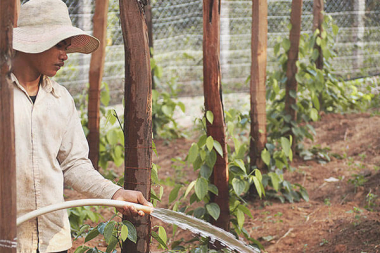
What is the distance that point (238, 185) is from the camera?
11.0ft

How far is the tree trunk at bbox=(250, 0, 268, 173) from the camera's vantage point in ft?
13.3

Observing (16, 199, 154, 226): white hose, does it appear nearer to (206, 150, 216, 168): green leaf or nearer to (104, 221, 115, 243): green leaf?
(104, 221, 115, 243): green leaf

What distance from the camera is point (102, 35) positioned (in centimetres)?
443

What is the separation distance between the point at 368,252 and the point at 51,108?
215cm

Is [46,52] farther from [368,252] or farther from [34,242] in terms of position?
[368,252]

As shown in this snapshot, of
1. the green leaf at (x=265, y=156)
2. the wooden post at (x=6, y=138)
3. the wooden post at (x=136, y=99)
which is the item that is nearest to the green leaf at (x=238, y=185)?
the green leaf at (x=265, y=156)

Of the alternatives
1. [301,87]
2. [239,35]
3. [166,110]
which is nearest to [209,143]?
[301,87]

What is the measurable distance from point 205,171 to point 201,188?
0.45 feet

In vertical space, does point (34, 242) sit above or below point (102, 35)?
below

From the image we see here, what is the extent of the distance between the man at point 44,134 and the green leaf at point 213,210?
111 cm

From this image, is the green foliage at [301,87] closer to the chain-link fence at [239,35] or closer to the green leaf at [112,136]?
the green leaf at [112,136]

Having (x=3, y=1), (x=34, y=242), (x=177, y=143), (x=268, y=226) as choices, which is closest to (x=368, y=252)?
(x=268, y=226)

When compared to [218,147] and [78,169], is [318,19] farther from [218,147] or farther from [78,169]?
[78,169]

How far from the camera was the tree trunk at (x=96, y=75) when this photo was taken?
4.41m
